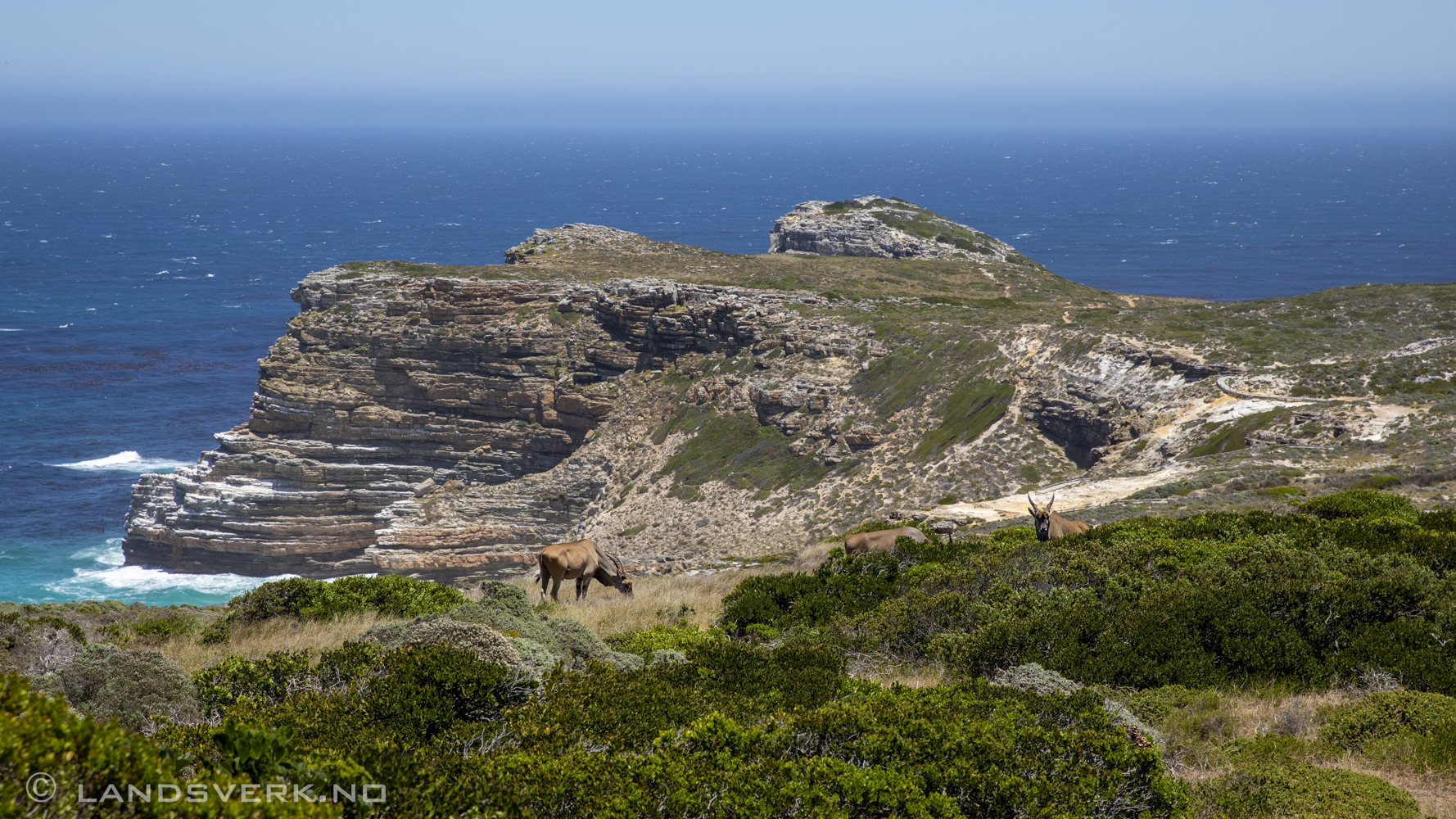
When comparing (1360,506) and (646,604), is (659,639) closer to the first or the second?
(646,604)

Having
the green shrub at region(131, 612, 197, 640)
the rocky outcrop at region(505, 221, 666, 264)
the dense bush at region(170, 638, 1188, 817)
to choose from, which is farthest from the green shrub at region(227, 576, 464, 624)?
the rocky outcrop at region(505, 221, 666, 264)

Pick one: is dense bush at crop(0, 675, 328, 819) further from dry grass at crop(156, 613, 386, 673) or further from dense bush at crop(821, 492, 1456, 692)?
dense bush at crop(821, 492, 1456, 692)

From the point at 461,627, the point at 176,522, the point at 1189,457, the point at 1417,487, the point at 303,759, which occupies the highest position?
the point at 303,759

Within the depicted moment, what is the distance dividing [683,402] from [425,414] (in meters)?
20.3

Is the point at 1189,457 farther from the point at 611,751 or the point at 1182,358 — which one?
the point at 611,751

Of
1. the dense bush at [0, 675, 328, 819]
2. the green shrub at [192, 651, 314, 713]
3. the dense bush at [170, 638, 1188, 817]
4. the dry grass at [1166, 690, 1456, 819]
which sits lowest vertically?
the dry grass at [1166, 690, 1456, 819]

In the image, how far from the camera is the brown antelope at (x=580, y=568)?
2219 cm

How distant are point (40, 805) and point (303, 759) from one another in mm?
1559

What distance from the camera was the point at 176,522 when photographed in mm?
67938

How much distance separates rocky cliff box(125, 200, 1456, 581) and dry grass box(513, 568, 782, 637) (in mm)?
19262

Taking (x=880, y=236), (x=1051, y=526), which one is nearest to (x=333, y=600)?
(x=1051, y=526)

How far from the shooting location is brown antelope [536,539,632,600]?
2219cm

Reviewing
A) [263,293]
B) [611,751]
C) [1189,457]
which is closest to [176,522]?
[1189,457]

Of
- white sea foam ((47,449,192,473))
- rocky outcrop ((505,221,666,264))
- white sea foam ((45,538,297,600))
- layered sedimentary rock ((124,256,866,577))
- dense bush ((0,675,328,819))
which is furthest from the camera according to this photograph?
rocky outcrop ((505,221,666,264))
